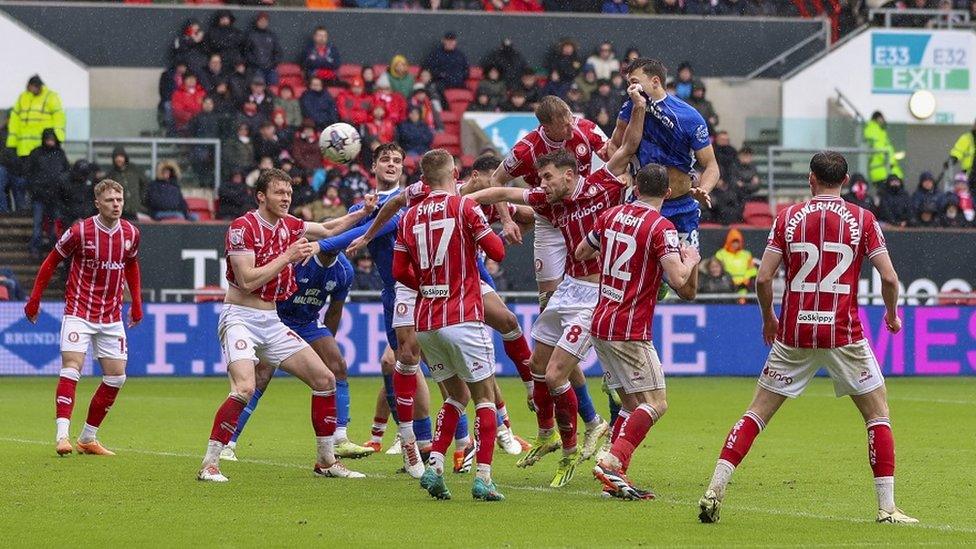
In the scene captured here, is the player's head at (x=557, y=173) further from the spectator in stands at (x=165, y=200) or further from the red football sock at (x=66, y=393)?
the spectator in stands at (x=165, y=200)

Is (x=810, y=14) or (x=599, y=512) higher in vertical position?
(x=810, y=14)

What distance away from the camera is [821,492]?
35.7 feet

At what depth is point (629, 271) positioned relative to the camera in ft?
33.6

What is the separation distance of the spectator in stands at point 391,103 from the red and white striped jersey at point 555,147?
14.7 meters

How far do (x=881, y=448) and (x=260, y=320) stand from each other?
4472 millimetres

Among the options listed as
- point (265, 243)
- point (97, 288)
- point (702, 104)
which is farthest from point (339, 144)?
point (702, 104)

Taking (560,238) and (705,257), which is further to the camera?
(705,257)

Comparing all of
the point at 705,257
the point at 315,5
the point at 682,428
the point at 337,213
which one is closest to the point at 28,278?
the point at 337,213

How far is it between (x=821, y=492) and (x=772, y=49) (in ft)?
71.4

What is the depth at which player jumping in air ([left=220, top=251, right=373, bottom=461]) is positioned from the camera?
12.8 meters

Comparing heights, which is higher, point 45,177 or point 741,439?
point 45,177

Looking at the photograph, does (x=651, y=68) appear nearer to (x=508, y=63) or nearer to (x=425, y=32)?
(x=508, y=63)

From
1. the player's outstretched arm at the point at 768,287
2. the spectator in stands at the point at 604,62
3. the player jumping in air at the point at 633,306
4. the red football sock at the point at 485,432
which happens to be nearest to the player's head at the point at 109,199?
the red football sock at the point at 485,432

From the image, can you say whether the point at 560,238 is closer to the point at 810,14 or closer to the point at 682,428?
the point at 682,428
